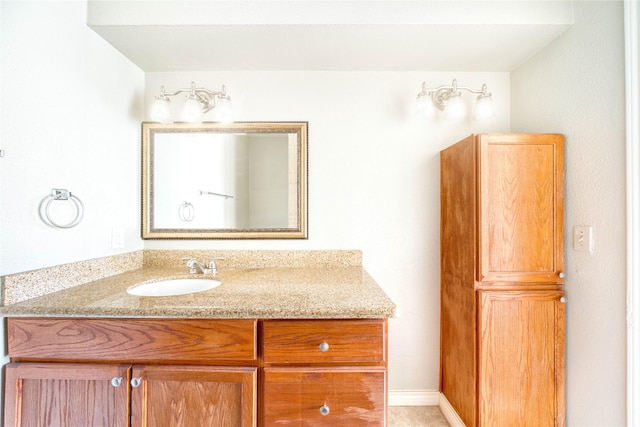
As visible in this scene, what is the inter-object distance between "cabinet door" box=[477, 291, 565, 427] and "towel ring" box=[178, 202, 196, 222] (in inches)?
64.4

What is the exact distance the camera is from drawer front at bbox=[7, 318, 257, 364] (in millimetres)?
1043

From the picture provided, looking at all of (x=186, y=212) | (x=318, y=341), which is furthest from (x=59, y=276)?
(x=318, y=341)

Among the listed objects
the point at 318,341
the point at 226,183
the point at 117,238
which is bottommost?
the point at 318,341

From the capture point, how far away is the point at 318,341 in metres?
1.06

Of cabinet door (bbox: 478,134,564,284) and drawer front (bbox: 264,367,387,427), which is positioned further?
cabinet door (bbox: 478,134,564,284)

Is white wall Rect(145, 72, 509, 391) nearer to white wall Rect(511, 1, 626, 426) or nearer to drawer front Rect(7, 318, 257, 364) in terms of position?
white wall Rect(511, 1, 626, 426)

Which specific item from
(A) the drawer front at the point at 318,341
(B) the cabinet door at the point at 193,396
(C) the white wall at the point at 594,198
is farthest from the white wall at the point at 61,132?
(C) the white wall at the point at 594,198

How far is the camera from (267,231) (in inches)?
71.4

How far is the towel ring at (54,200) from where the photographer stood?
1202 millimetres

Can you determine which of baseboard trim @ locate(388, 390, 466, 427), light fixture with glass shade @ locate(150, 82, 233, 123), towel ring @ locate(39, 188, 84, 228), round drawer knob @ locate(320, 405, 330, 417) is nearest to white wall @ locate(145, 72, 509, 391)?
baseboard trim @ locate(388, 390, 466, 427)

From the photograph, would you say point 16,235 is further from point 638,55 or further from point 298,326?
point 638,55

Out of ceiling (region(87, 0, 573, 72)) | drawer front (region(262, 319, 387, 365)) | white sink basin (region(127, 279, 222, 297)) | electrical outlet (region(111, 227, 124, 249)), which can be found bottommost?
drawer front (region(262, 319, 387, 365))

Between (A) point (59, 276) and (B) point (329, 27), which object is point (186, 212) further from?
(B) point (329, 27)

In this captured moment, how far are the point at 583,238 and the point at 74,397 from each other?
2.10 metres
